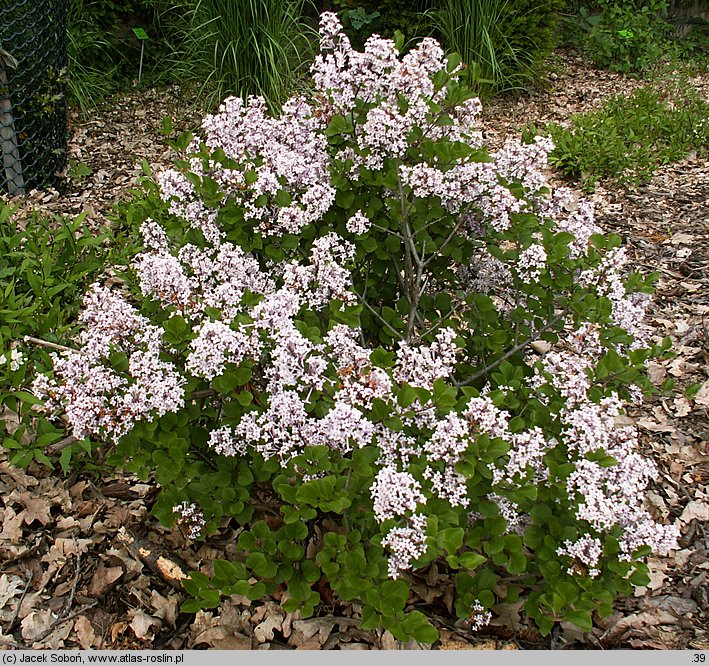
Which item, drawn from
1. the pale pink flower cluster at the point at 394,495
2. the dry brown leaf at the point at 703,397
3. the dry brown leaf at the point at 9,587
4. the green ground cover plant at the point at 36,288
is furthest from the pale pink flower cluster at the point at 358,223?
the dry brown leaf at the point at 703,397

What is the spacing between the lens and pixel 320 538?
2.28 meters

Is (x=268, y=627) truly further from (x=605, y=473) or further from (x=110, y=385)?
(x=605, y=473)

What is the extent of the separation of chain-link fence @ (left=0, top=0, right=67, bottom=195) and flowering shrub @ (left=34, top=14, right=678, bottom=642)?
2.58m

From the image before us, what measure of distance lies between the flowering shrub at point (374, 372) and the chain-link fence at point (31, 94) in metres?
2.58

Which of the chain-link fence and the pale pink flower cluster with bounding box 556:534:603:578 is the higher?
the chain-link fence

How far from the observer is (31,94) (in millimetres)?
4504

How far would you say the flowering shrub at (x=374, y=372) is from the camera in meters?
1.74

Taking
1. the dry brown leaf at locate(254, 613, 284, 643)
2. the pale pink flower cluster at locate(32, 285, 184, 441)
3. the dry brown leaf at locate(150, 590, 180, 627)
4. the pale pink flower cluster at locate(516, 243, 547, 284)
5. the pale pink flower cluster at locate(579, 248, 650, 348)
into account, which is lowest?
the dry brown leaf at locate(254, 613, 284, 643)

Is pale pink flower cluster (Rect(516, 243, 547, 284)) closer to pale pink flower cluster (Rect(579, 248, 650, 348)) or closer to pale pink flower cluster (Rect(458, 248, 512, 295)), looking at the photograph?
pale pink flower cluster (Rect(579, 248, 650, 348))

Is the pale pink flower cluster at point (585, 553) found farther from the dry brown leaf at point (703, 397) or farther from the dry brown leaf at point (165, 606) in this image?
the dry brown leaf at point (703, 397)

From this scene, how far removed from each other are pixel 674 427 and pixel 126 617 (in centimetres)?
226

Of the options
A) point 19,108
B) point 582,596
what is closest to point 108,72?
point 19,108

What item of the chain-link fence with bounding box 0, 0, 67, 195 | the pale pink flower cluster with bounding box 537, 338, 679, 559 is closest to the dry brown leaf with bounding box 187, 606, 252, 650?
the pale pink flower cluster with bounding box 537, 338, 679, 559

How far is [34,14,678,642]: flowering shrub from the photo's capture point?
1740 mm
